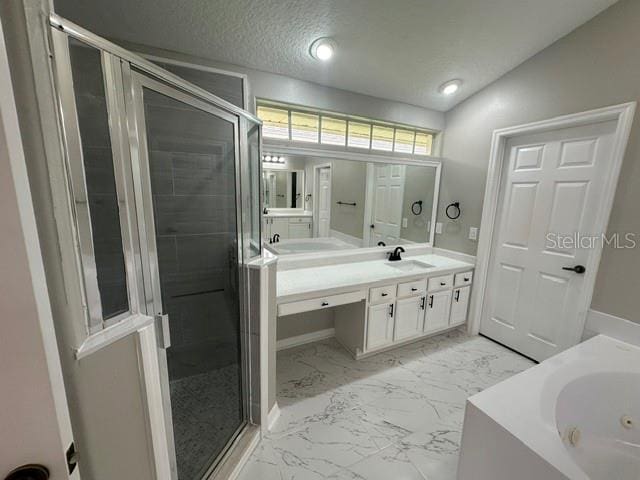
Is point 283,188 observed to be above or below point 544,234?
above

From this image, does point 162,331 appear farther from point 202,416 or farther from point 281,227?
point 281,227

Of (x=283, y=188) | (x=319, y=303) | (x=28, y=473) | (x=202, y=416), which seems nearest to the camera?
(x=28, y=473)

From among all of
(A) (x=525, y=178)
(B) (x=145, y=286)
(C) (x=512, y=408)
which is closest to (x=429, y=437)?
(C) (x=512, y=408)

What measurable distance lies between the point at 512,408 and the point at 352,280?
3.96 ft

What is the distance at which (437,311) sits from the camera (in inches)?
99.8

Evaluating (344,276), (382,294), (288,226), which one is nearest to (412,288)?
(382,294)

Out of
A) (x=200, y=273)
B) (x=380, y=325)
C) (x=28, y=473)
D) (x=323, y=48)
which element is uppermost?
(x=323, y=48)

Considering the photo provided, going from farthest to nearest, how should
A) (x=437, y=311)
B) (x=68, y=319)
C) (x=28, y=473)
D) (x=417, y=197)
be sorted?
(x=417, y=197) → (x=437, y=311) → (x=68, y=319) → (x=28, y=473)

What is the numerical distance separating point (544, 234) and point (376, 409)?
6.50ft

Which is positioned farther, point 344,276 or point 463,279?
point 463,279

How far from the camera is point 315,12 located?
4.99 feet

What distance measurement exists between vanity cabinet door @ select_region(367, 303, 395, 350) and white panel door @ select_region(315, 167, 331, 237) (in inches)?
33.7

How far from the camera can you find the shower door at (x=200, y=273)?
1325 millimetres

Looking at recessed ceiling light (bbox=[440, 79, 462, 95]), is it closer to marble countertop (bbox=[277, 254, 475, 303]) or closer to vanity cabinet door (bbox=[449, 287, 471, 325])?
marble countertop (bbox=[277, 254, 475, 303])
